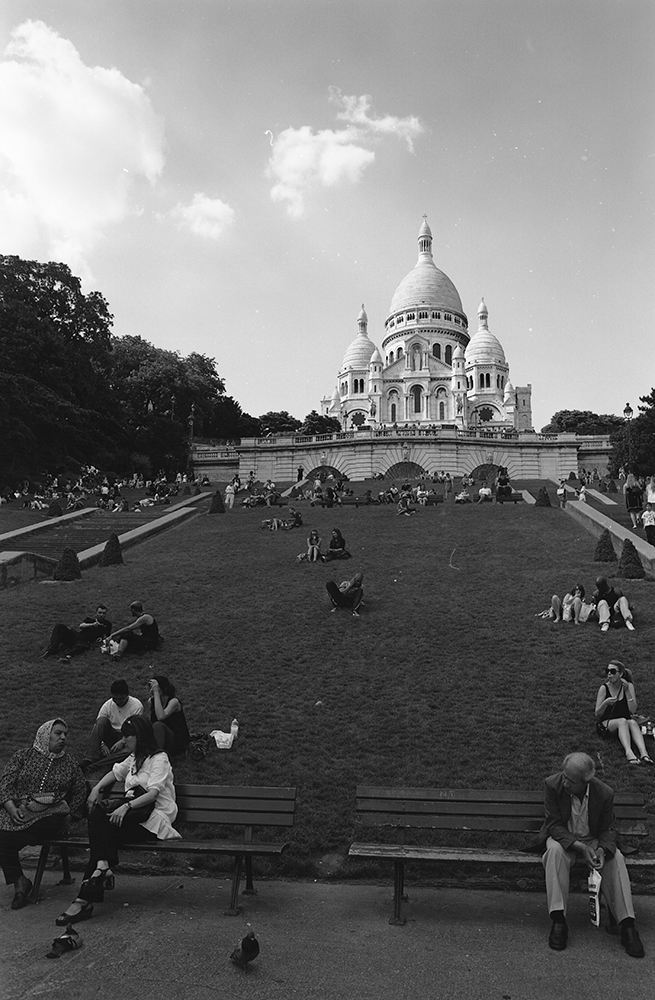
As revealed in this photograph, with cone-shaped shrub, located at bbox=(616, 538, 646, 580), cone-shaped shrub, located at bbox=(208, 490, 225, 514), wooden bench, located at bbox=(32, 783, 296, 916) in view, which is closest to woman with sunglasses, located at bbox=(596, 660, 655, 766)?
wooden bench, located at bbox=(32, 783, 296, 916)

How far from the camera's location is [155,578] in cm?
1677

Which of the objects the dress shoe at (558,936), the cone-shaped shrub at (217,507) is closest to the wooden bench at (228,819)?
the dress shoe at (558,936)

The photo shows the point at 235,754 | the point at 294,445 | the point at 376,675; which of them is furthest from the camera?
the point at 294,445

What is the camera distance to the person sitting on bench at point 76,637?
10.8 meters

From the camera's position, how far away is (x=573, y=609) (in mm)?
12125

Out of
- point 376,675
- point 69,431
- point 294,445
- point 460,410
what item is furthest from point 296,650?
point 460,410

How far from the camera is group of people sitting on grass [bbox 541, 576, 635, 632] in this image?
1168cm

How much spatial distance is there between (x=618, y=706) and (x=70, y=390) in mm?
41419

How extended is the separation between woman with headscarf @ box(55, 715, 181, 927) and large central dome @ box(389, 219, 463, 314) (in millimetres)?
101331

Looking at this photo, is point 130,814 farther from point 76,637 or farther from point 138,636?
point 76,637

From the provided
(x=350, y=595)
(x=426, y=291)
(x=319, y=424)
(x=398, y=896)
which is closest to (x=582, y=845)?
(x=398, y=896)

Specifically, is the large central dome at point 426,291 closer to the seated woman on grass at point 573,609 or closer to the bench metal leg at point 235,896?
the seated woman on grass at point 573,609

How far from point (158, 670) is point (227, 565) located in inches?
311

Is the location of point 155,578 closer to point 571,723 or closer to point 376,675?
point 376,675
